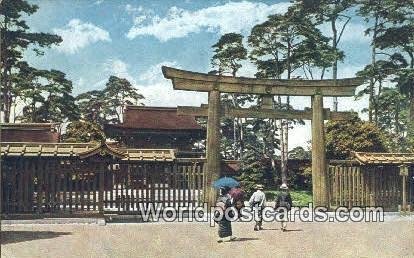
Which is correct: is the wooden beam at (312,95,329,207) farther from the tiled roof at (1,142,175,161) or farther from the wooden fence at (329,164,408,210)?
the tiled roof at (1,142,175,161)

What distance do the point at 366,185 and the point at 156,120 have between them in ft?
71.1

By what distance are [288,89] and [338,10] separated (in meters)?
21.5

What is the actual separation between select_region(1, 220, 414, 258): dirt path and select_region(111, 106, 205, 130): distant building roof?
2076cm

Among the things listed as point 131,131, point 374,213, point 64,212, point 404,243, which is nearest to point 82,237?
point 64,212

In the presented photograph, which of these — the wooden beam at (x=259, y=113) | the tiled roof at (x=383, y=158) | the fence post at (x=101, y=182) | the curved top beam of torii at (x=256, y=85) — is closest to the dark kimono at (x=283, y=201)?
the wooden beam at (x=259, y=113)

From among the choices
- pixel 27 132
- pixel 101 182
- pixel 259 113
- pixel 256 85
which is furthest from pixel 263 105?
pixel 27 132

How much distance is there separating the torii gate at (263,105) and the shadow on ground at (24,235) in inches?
254

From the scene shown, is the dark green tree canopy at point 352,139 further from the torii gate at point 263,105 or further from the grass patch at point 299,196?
the torii gate at point 263,105

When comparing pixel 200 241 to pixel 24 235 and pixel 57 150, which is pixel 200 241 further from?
pixel 57 150

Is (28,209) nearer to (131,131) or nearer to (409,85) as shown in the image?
(131,131)

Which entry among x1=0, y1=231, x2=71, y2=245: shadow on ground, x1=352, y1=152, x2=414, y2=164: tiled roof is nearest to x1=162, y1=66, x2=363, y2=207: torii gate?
x1=352, y1=152, x2=414, y2=164: tiled roof

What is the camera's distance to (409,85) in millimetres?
36156

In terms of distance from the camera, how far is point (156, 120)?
38.3 metres

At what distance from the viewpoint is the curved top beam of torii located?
59.5ft
